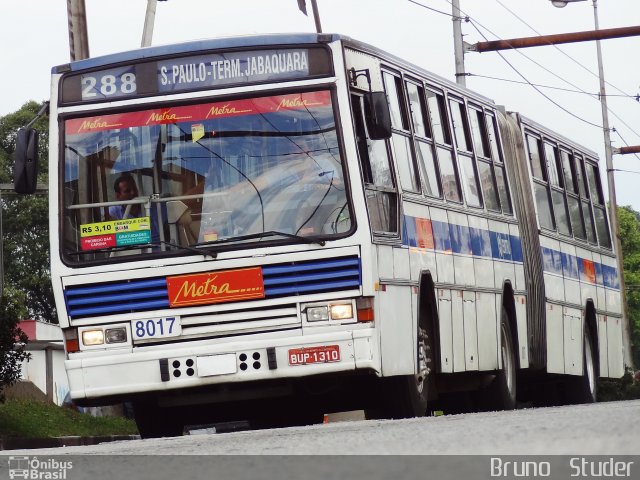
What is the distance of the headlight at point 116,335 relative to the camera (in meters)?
13.5

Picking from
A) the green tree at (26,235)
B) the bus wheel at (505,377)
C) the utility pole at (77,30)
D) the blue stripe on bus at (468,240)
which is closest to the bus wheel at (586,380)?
the blue stripe on bus at (468,240)

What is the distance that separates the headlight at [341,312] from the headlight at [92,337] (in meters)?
1.93

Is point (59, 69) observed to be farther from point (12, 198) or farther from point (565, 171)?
point (12, 198)

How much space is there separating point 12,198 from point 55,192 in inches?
2316

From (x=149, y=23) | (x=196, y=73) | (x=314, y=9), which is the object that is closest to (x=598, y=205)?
(x=149, y=23)

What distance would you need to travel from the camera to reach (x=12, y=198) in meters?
71.6

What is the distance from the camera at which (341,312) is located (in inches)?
522

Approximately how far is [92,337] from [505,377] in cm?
608

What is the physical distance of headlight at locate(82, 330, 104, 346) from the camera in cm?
1356

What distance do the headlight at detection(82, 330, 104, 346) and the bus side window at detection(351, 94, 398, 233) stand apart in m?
2.40

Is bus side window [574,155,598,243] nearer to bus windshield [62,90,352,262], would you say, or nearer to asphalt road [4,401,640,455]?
bus windshield [62,90,352,262]

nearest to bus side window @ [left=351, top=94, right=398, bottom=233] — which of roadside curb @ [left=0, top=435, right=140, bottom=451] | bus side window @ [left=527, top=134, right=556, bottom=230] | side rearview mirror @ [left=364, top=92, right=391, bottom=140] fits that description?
side rearview mirror @ [left=364, top=92, right=391, bottom=140]

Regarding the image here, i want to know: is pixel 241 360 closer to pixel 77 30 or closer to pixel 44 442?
pixel 77 30

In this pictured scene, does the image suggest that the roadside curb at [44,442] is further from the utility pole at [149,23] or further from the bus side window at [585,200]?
the bus side window at [585,200]
